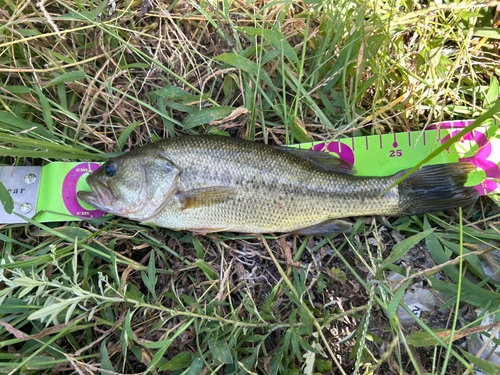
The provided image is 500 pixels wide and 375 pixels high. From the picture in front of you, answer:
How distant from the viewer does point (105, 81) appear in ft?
9.95

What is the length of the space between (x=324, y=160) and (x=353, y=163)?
0.33m

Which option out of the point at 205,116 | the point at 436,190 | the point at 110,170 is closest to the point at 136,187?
the point at 110,170

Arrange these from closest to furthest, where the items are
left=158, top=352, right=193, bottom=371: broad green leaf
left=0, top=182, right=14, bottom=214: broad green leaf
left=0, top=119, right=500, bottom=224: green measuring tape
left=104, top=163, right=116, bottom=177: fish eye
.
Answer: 1. left=158, top=352, right=193, bottom=371: broad green leaf
2. left=0, top=182, right=14, bottom=214: broad green leaf
3. left=104, top=163, right=116, bottom=177: fish eye
4. left=0, top=119, right=500, bottom=224: green measuring tape

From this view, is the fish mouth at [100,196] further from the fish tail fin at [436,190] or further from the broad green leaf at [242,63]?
the fish tail fin at [436,190]

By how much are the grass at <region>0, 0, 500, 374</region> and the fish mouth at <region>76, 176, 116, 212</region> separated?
224 millimetres

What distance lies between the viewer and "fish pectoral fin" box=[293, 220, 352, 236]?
9.05ft

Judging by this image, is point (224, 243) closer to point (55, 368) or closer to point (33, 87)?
point (55, 368)

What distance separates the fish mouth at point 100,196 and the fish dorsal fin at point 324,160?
5.37ft

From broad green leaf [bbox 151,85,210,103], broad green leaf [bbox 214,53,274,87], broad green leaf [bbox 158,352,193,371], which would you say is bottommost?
broad green leaf [bbox 158,352,193,371]

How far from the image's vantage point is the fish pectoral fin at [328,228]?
2760 mm

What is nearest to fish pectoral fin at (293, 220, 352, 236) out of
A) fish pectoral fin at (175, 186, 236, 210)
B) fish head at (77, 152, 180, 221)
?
fish pectoral fin at (175, 186, 236, 210)

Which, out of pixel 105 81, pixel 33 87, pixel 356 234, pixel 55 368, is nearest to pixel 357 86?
pixel 356 234

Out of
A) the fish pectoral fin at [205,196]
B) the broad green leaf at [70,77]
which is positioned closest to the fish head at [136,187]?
the fish pectoral fin at [205,196]

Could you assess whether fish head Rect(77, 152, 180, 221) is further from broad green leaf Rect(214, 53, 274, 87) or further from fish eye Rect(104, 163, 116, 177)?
broad green leaf Rect(214, 53, 274, 87)
